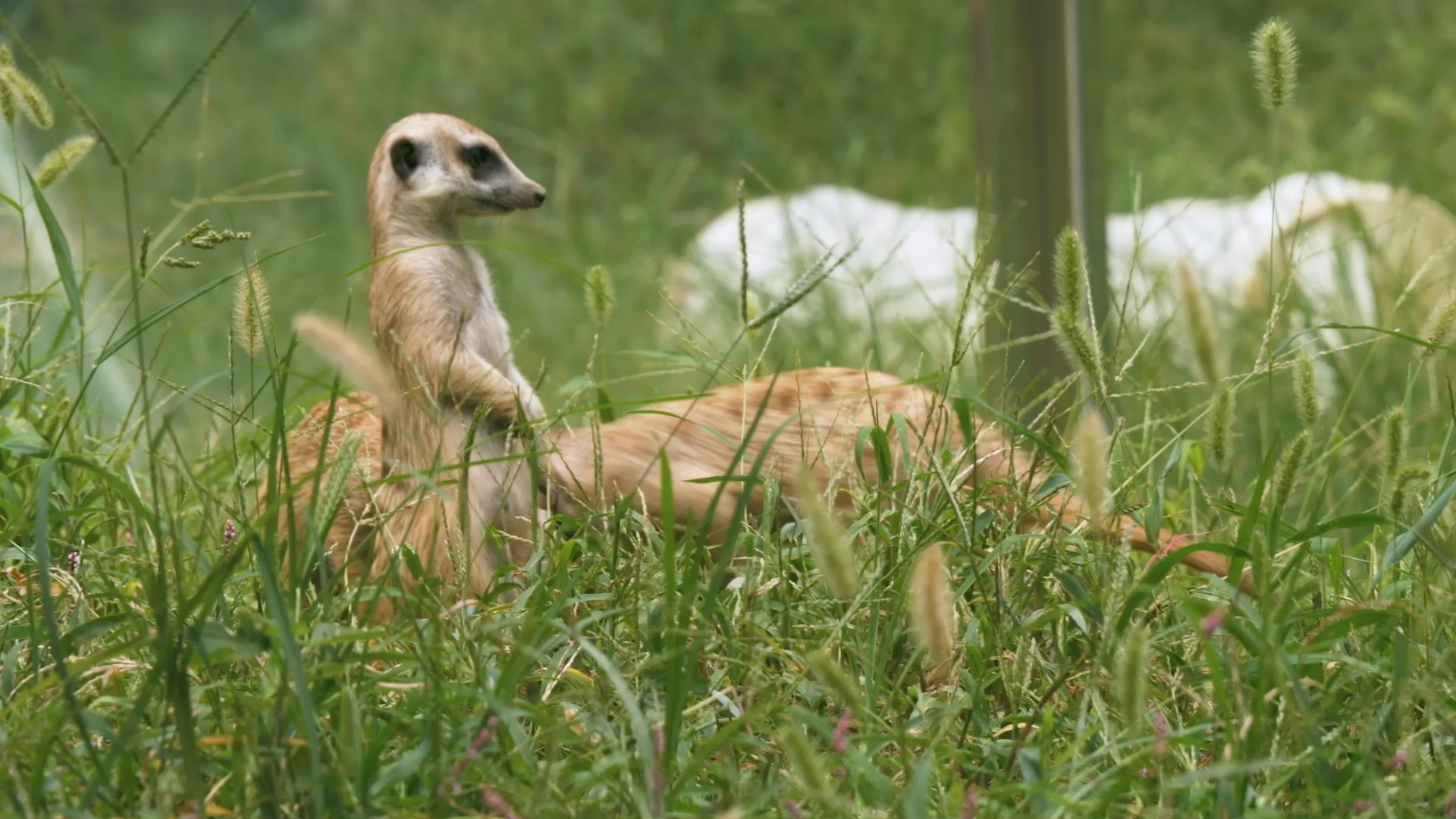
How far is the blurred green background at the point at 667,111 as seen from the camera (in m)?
5.14

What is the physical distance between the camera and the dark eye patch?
1.71 m

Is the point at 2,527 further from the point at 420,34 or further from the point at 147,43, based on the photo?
the point at 147,43

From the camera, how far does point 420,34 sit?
6934 millimetres

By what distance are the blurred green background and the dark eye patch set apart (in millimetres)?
2942

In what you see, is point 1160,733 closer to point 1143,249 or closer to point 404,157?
point 404,157

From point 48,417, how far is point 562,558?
2.99ft

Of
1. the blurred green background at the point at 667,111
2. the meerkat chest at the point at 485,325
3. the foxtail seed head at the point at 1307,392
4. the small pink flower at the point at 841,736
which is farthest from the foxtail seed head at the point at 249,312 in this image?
the blurred green background at the point at 667,111

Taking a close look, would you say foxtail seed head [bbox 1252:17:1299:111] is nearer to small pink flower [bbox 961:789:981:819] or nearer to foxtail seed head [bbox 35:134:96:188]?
small pink flower [bbox 961:789:981:819]

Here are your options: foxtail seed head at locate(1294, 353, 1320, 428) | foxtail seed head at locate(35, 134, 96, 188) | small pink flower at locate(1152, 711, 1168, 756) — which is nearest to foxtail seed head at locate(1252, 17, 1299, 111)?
foxtail seed head at locate(1294, 353, 1320, 428)

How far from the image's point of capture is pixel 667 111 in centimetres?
616

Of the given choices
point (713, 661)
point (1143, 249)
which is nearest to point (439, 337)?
point (713, 661)

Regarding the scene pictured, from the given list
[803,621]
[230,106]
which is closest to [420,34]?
[230,106]

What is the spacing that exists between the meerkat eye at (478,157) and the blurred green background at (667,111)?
2942mm

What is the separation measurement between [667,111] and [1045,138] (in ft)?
13.1
